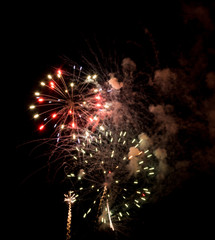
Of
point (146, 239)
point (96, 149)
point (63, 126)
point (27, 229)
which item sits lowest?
point (146, 239)

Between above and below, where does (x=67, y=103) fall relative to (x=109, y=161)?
above

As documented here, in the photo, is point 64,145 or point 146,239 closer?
point 64,145

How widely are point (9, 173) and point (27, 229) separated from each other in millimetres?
3867

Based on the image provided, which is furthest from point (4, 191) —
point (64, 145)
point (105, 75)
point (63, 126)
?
point (105, 75)

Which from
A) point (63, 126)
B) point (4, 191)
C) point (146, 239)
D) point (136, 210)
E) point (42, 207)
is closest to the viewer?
point (63, 126)

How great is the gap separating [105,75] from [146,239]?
14.1 m

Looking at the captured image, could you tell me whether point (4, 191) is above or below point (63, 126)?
below

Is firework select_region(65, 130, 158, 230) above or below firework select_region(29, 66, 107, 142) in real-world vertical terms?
below

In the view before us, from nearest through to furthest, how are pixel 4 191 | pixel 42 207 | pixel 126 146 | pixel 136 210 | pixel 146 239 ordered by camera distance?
pixel 4 191 < pixel 126 146 < pixel 42 207 < pixel 146 239 < pixel 136 210

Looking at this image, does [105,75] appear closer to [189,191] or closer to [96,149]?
[96,149]

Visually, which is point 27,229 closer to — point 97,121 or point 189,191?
point 97,121

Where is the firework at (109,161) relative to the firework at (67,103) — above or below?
below

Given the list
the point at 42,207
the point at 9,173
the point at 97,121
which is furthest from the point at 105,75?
the point at 42,207

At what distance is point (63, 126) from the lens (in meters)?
8.09
